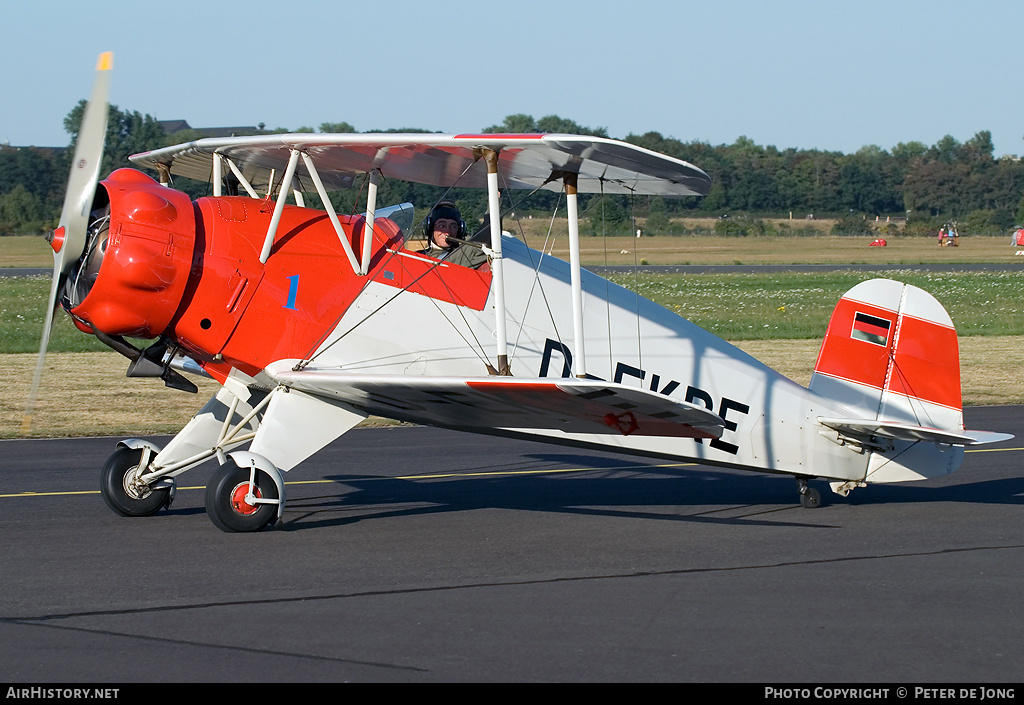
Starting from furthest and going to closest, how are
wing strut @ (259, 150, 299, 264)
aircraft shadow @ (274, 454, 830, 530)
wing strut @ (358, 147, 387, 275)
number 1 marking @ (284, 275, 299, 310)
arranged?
aircraft shadow @ (274, 454, 830, 530), wing strut @ (358, 147, 387, 275), number 1 marking @ (284, 275, 299, 310), wing strut @ (259, 150, 299, 264)

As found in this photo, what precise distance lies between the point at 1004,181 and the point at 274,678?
356 ft

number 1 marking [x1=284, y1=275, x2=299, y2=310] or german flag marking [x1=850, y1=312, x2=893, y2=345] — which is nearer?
number 1 marking [x1=284, y1=275, x2=299, y2=310]

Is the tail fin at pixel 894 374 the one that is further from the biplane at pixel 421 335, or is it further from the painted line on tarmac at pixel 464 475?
the painted line on tarmac at pixel 464 475

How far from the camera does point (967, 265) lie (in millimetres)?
49812

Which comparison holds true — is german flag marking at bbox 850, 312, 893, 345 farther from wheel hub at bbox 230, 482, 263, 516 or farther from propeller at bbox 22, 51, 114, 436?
propeller at bbox 22, 51, 114, 436

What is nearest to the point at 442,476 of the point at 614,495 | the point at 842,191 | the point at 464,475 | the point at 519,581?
the point at 464,475

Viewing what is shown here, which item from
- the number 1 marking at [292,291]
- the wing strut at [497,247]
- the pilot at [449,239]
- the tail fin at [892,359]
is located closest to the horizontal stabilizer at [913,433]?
the tail fin at [892,359]

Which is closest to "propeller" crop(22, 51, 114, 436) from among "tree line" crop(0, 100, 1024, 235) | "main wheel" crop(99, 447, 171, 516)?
"main wheel" crop(99, 447, 171, 516)

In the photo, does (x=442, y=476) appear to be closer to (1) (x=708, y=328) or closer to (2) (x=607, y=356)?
(2) (x=607, y=356)

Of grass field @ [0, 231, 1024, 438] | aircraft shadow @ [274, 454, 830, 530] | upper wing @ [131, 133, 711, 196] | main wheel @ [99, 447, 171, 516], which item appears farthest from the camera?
grass field @ [0, 231, 1024, 438]

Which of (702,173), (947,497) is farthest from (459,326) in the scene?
(947,497)

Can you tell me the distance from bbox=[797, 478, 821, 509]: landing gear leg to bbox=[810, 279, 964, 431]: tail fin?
72cm

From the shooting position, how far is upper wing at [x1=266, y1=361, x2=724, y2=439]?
6.41 meters

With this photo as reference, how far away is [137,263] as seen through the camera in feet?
23.3
